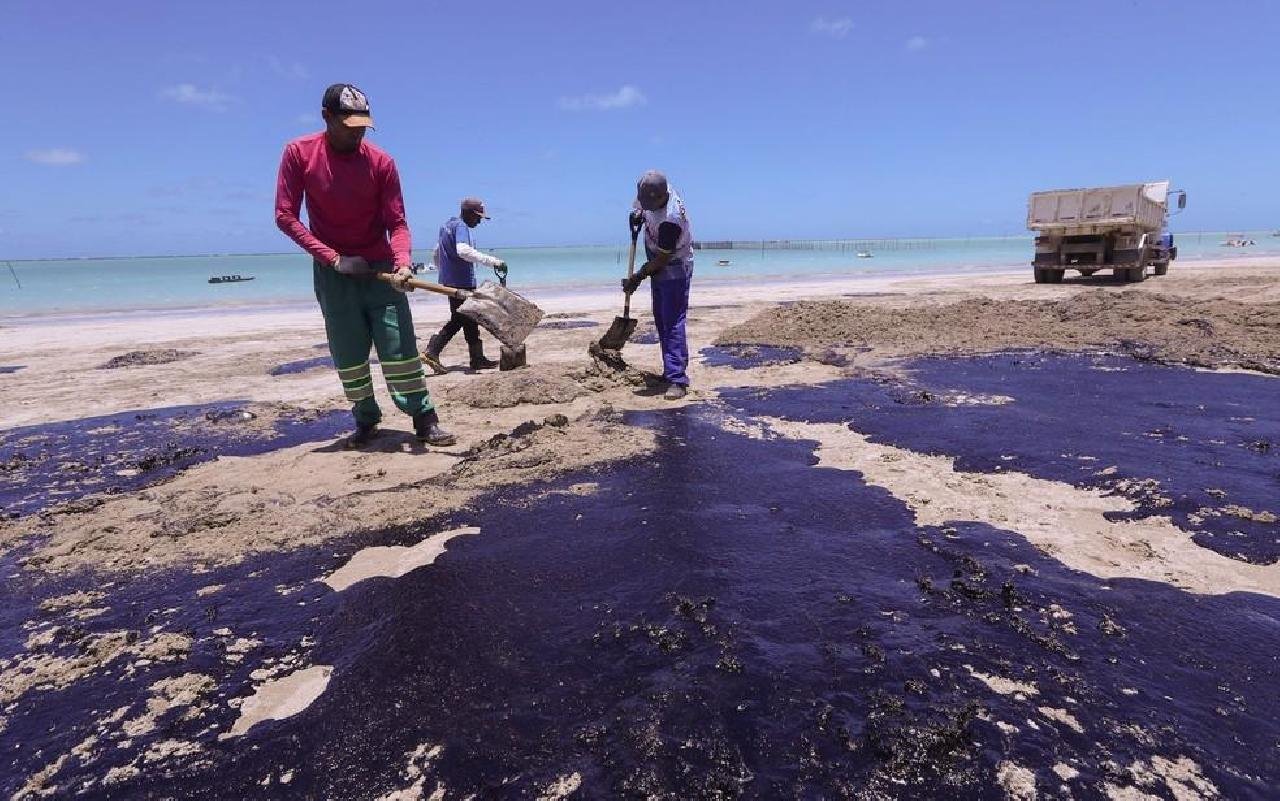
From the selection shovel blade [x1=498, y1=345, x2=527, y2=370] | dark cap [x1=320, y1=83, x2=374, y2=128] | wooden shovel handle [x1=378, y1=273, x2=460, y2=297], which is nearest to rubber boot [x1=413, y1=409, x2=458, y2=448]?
wooden shovel handle [x1=378, y1=273, x2=460, y2=297]

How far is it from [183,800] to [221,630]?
81 centimetres

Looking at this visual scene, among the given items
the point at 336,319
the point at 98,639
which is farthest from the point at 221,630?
the point at 336,319

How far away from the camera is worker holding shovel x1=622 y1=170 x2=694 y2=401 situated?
544 centimetres

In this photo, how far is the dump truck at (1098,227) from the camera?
1390 cm

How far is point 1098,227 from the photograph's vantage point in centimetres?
1395

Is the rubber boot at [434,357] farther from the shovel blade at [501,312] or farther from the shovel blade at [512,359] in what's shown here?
the shovel blade at [501,312]

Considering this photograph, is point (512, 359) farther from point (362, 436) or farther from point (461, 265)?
point (362, 436)

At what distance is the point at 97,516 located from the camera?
3279mm

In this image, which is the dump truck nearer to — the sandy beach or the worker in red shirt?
the sandy beach

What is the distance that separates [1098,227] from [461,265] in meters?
13.6

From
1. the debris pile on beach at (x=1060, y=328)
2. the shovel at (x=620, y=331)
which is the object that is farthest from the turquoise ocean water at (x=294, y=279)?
the shovel at (x=620, y=331)

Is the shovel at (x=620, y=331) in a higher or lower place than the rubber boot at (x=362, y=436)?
higher

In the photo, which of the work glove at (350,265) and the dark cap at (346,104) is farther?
the work glove at (350,265)

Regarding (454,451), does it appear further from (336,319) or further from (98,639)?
(98,639)
